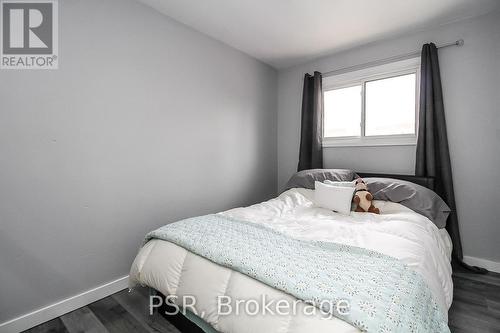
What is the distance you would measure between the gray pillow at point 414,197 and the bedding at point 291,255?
0.10 meters

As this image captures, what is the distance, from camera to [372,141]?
9.30ft

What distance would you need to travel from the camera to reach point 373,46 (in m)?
2.78

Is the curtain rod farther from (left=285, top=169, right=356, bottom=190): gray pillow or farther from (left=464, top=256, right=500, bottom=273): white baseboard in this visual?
(left=464, top=256, right=500, bottom=273): white baseboard

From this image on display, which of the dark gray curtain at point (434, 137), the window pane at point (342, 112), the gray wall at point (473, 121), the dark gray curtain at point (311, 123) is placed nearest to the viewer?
the gray wall at point (473, 121)

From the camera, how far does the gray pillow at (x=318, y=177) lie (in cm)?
260

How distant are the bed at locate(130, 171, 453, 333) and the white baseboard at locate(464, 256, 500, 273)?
3.25 feet

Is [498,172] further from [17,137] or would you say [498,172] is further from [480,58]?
[17,137]

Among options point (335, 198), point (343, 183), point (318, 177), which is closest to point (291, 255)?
point (335, 198)

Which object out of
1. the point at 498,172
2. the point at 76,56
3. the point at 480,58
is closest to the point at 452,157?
the point at 498,172

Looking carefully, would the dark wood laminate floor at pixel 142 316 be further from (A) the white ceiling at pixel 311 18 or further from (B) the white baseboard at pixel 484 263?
(A) the white ceiling at pixel 311 18

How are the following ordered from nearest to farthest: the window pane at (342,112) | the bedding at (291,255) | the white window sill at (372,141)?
the bedding at (291,255), the white window sill at (372,141), the window pane at (342,112)

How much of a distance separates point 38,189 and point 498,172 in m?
3.86

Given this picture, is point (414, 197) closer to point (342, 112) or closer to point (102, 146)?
point (342, 112)

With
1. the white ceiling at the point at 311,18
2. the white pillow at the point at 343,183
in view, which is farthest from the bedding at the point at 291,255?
the white ceiling at the point at 311,18
